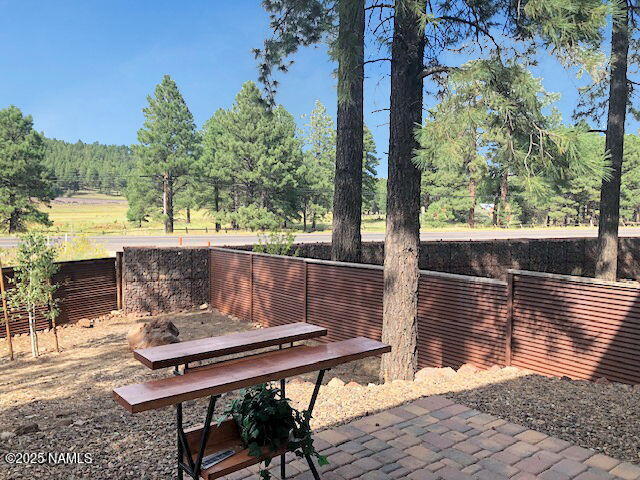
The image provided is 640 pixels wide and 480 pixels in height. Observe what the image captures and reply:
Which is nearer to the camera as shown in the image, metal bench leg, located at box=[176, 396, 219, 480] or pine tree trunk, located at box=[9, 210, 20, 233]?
metal bench leg, located at box=[176, 396, 219, 480]

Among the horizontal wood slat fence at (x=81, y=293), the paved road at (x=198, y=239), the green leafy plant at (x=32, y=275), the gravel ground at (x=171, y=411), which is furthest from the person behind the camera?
the paved road at (x=198, y=239)

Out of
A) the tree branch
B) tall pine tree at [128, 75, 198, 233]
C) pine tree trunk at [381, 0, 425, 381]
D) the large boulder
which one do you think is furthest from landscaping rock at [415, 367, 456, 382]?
tall pine tree at [128, 75, 198, 233]

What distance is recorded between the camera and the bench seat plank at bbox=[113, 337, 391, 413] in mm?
2494

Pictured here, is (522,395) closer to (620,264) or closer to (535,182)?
(535,182)

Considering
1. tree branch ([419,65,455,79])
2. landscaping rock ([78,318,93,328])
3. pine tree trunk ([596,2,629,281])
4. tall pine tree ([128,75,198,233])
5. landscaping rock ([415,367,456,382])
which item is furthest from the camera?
tall pine tree ([128,75,198,233])

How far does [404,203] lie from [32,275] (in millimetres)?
6542

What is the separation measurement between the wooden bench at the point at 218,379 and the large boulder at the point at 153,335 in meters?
4.84

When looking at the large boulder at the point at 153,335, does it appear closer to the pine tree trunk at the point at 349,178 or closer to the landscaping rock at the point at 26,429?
the landscaping rock at the point at 26,429

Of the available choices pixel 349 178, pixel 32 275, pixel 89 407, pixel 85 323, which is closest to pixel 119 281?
pixel 85 323

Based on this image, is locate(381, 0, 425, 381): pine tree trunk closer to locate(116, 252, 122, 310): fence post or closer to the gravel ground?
the gravel ground

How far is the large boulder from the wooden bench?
484 cm

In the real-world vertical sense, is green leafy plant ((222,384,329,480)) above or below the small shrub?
below

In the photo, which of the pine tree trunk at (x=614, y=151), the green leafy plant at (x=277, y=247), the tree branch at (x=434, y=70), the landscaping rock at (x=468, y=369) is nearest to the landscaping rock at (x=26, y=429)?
the landscaping rock at (x=468, y=369)

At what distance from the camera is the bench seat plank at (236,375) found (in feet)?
8.18
